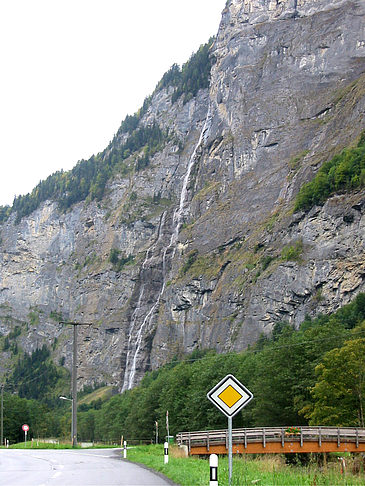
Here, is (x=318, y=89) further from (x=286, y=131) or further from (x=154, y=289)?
(x=154, y=289)

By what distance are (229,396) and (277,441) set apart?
24.5 meters

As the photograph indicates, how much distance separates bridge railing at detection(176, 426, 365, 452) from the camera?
119 ft

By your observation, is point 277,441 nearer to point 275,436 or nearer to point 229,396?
point 275,436

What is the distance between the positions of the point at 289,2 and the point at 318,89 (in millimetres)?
32648

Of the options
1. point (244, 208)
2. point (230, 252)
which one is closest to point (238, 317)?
point (230, 252)

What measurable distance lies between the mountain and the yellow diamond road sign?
8491cm

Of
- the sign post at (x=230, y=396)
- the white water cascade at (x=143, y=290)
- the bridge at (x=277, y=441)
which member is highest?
the white water cascade at (x=143, y=290)

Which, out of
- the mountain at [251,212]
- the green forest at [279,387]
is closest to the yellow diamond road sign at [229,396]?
the green forest at [279,387]

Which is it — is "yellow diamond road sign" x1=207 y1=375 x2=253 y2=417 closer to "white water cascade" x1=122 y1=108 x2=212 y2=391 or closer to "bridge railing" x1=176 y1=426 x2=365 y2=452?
"bridge railing" x1=176 y1=426 x2=365 y2=452

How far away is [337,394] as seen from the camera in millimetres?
48906

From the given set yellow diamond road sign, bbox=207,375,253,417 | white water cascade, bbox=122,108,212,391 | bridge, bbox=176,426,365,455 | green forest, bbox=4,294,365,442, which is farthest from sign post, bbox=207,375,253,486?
white water cascade, bbox=122,108,212,391

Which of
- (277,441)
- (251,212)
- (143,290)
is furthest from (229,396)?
(143,290)

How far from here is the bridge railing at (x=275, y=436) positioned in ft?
119

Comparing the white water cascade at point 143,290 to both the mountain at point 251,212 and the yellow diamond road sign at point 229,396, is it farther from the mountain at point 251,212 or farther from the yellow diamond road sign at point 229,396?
the yellow diamond road sign at point 229,396
